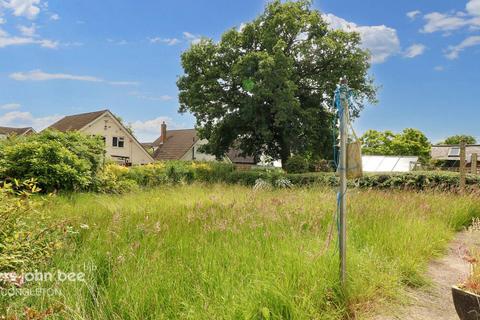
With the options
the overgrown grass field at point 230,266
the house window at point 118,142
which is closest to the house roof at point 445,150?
the house window at point 118,142

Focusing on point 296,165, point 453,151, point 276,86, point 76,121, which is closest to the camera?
point 296,165

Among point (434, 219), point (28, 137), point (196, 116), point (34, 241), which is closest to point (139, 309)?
point (34, 241)

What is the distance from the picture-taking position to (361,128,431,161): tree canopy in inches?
1978

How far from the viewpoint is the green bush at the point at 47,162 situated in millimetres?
8461

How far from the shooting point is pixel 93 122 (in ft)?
107

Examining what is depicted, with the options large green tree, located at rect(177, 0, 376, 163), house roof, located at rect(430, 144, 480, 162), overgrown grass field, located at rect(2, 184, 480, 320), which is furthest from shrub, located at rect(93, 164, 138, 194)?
house roof, located at rect(430, 144, 480, 162)

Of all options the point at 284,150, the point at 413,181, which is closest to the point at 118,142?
the point at 284,150

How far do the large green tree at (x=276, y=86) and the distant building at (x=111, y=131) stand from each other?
12844 mm

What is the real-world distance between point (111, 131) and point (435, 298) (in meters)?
34.0

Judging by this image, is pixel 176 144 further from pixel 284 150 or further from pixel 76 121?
pixel 284 150

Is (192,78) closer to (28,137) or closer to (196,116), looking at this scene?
(196,116)

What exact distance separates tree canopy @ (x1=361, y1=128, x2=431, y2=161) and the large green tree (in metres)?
30.0

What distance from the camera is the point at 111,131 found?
34188 mm

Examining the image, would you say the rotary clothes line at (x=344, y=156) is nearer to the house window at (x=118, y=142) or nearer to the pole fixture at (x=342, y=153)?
the pole fixture at (x=342, y=153)
